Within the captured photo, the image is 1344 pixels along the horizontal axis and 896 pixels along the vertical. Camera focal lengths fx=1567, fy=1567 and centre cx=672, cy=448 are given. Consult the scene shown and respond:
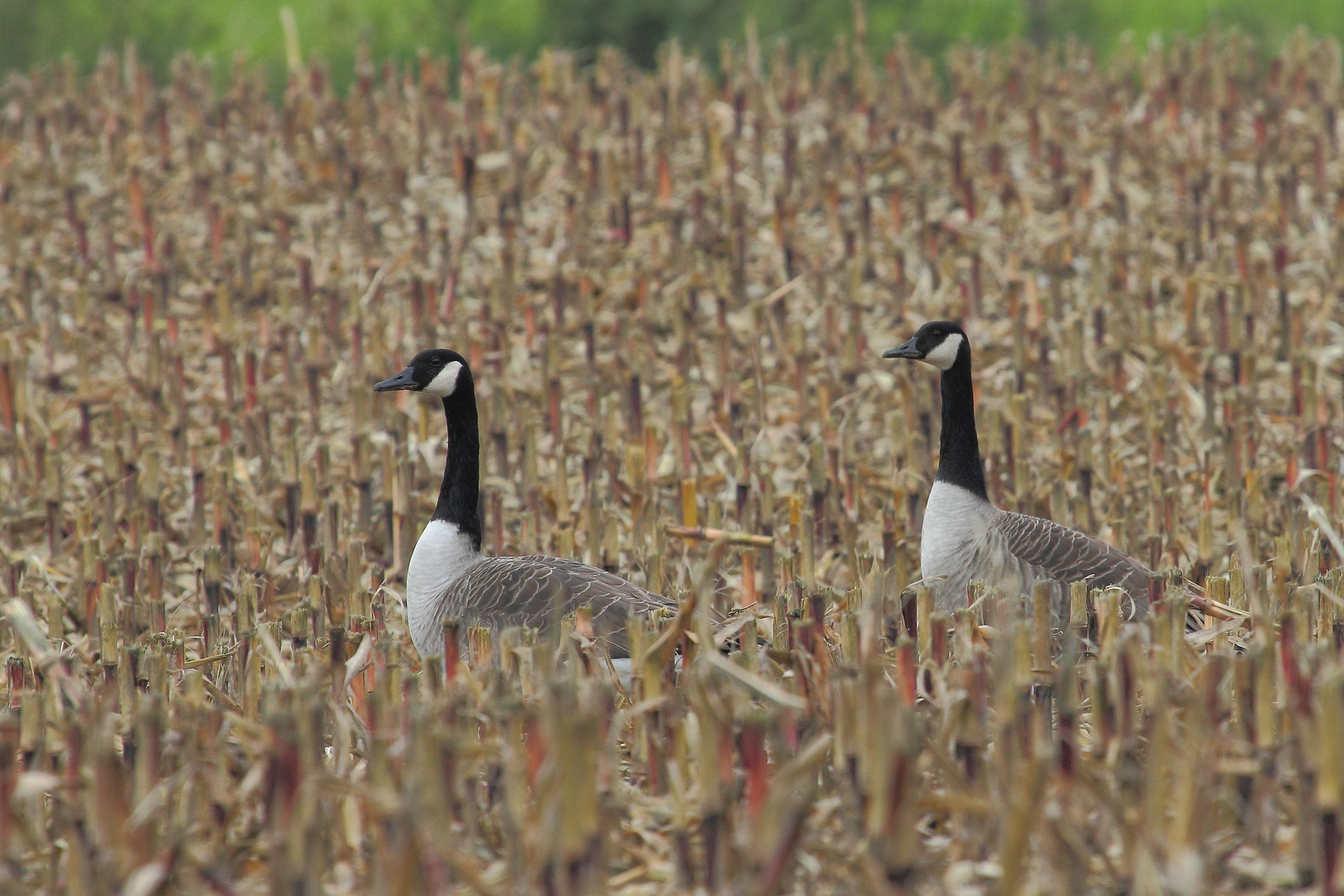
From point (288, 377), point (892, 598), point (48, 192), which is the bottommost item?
point (892, 598)

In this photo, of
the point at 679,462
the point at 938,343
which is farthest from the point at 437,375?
the point at 938,343

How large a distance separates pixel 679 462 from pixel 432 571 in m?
2.21

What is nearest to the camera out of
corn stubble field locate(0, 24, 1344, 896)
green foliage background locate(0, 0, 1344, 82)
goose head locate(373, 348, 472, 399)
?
corn stubble field locate(0, 24, 1344, 896)

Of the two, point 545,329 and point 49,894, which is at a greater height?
point 545,329

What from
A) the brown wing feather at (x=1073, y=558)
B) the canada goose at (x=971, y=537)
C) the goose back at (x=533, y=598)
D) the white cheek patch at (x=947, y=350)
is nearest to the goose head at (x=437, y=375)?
the goose back at (x=533, y=598)

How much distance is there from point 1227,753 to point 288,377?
707 cm

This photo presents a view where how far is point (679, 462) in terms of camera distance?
336 inches

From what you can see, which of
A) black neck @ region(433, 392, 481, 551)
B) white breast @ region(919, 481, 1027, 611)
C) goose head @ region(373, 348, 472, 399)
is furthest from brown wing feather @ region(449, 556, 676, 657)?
white breast @ region(919, 481, 1027, 611)

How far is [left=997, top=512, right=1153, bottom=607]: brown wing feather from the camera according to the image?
6.36 metres

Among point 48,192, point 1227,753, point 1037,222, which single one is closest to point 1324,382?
point 1037,222

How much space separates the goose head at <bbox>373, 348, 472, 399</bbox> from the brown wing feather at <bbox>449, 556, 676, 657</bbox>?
1.00 m

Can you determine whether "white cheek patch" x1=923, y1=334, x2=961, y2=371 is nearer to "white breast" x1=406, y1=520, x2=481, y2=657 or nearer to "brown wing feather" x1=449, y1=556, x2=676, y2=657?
"brown wing feather" x1=449, y1=556, x2=676, y2=657

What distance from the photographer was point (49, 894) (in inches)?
153

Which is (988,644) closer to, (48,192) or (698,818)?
(698,818)
